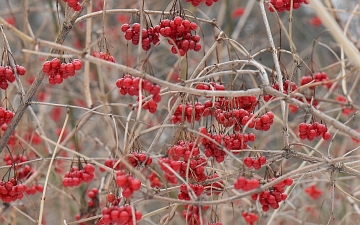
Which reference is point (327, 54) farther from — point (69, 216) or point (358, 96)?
point (69, 216)

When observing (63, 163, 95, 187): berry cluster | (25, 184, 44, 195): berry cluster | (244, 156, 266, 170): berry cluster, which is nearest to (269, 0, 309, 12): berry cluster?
(244, 156, 266, 170): berry cluster

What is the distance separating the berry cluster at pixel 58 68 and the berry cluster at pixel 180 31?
28cm

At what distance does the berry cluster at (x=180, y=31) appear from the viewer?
1.59m

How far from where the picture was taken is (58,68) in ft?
5.31

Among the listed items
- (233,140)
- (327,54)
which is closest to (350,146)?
(327,54)

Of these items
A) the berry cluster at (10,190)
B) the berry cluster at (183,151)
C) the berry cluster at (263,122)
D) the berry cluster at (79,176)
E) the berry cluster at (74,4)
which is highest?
the berry cluster at (74,4)

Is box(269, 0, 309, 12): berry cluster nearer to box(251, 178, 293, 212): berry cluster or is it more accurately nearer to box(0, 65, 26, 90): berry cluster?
box(251, 178, 293, 212): berry cluster

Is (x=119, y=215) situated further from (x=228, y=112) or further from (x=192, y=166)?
(x=228, y=112)

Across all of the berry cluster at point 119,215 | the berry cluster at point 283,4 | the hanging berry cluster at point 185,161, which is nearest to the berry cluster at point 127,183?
the berry cluster at point 119,215

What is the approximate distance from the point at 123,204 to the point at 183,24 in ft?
1.86

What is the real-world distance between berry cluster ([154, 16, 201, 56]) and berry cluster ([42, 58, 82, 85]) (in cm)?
28

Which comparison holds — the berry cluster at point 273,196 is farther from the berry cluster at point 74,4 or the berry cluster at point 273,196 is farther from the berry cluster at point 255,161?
the berry cluster at point 74,4

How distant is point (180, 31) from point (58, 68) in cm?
39

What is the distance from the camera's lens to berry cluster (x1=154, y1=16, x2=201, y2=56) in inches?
62.5
